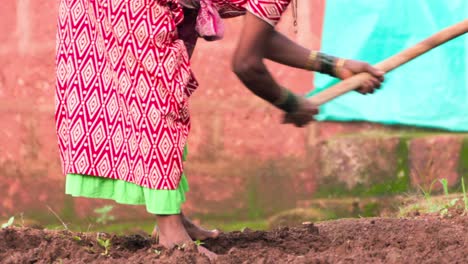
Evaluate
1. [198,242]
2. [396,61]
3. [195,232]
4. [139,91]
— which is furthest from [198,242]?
[396,61]

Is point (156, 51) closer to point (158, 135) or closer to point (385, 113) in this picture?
point (158, 135)

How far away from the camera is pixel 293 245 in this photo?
3889 millimetres

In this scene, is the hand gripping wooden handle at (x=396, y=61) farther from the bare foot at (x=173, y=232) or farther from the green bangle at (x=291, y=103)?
the bare foot at (x=173, y=232)

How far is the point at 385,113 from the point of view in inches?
215

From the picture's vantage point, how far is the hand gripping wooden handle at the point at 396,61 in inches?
131

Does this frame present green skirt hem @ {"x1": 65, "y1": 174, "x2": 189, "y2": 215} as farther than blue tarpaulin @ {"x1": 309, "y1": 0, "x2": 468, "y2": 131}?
No

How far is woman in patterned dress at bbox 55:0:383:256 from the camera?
3.44 meters

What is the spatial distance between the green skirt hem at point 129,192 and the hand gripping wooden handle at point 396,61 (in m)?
0.69

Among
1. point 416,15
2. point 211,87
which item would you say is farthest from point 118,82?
point 416,15

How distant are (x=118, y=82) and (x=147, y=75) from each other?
0.15m

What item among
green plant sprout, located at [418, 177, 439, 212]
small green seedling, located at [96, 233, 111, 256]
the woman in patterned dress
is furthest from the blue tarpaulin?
small green seedling, located at [96, 233, 111, 256]

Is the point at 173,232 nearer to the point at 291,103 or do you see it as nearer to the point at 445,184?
the point at 291,103

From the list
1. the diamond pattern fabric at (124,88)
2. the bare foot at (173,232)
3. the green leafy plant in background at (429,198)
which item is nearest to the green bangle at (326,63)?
the diamond pattern fabric at (124,88)

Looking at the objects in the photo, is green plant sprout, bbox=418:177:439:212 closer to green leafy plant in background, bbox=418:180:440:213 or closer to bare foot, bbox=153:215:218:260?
green leafy plant in background, bbox=418:180:440:213
